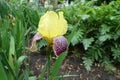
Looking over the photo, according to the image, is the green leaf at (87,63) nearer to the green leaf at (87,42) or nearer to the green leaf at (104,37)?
the green leaf at (87,42)

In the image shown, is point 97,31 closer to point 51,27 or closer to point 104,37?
point 104,37

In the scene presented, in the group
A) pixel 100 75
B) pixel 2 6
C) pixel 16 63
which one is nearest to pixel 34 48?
pixel 16 63

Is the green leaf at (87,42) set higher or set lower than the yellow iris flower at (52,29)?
lower

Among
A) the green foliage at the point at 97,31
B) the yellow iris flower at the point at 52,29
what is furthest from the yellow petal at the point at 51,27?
the green foliage at the point at 97,31

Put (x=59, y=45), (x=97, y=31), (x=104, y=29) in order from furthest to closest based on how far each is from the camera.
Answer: (x=97, y=31)
(x=104, y=29)
(x=59, y=45)

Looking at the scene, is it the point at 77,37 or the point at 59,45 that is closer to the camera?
the point at 59,45

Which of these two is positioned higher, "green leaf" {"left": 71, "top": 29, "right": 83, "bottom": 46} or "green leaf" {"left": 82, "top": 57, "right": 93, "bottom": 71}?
"green leaf" {"left": 71, "top": 29, "right": 83, "bottom": 46}

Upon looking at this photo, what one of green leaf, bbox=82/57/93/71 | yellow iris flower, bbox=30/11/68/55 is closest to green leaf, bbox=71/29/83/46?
green leaf, bbox=82/57/93/71

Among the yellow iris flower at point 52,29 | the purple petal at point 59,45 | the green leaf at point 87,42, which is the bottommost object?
the green leaf at point 87,42

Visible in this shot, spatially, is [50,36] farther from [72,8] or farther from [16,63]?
[72,8]

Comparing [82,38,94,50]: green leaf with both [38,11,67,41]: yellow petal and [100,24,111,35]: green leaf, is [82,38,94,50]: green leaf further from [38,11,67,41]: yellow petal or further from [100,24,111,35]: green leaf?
[38,11,67,41]: yellow petal

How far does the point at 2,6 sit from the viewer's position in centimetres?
292

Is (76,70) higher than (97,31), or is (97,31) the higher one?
(97,31)

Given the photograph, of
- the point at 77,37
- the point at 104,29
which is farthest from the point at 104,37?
the point at 77,37
